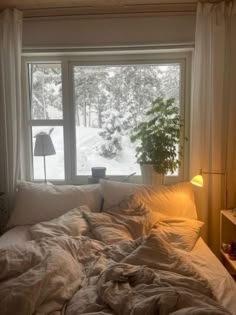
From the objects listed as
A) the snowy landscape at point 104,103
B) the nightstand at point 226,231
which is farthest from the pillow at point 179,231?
the snowy landscape at point 104,103

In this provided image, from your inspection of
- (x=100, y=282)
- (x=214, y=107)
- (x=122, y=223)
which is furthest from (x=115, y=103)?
(x=100, y=282)

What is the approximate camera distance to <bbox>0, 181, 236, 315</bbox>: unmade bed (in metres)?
1.33

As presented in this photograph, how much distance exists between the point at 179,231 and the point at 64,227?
31.7 inches

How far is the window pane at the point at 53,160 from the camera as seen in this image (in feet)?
10.0

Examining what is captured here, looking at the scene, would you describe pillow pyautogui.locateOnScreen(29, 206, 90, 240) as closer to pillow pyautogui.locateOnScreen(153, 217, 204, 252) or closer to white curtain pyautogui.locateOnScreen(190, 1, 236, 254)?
pillow pyautogui.locateOnScreen(153, 217, 204, 252)

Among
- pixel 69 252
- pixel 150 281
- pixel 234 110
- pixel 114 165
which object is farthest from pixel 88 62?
pixel 150 281

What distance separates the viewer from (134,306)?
125 cm

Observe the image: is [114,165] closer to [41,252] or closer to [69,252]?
[69,252]

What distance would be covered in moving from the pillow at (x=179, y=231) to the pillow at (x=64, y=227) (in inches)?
20.4

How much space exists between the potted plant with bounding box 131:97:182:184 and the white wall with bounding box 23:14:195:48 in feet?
1.82

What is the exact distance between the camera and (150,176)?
9.01ft

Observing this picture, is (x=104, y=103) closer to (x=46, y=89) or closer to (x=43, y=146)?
(x=46, y=89)

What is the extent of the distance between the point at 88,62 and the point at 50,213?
4.69 feet

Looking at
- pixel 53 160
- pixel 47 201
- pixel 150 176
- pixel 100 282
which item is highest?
pixel 53 160
